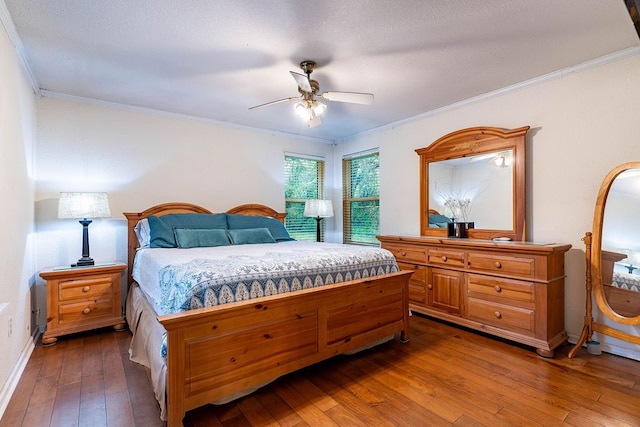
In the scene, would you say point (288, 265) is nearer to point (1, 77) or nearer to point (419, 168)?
point (1, 77)

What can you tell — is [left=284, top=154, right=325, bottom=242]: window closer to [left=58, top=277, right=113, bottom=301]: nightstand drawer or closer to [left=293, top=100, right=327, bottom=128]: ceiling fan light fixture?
[left=293, top=100, right=327, bottom=128]: ceiling fan light fixture

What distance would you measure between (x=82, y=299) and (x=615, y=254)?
4624mm

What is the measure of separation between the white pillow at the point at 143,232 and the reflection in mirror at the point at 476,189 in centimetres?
325

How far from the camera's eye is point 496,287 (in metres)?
2.81

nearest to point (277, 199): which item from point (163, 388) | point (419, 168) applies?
point (419, 168)

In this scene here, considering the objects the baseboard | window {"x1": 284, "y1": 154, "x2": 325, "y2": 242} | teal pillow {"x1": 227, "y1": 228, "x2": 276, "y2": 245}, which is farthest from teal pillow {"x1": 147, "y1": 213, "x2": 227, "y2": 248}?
window {"x1": 284, "y1": 154, "x2": 325, "y2": 242}

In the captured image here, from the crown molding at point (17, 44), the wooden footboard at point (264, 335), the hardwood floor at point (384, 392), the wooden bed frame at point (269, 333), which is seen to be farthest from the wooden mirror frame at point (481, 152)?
the crown molding at point (17, 44)

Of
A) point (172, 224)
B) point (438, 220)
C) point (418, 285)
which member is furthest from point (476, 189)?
point (172, 224)

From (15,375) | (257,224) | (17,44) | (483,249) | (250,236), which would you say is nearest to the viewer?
(15,375)

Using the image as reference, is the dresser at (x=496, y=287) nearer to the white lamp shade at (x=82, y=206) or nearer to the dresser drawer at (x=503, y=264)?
the dresser drawer at (x=503, y=264)

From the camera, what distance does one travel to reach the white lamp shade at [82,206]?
2.91 m

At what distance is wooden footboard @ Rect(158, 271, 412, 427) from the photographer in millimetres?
1621

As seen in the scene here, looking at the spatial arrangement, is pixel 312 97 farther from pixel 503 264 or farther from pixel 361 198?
pixel 361 198

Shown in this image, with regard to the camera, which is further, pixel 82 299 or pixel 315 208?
pixel 315 208
